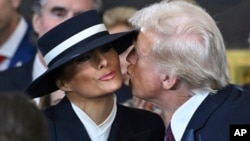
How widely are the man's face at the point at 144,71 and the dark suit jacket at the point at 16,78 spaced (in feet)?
3.67

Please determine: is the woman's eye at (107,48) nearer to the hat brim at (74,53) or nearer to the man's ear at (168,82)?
the hat brim at (74,53)

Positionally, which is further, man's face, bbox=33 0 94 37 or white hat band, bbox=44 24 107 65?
man's face, bbox=33 0 94 37

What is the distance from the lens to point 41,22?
446 cm

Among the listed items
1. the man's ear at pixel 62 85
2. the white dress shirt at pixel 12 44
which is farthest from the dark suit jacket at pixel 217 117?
the white dress shirt at pixel 12 44

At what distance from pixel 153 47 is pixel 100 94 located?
0.90ft

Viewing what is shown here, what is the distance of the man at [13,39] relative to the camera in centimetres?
459

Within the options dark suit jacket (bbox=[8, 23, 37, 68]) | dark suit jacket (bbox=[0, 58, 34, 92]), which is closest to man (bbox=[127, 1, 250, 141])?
dark suit jacket (bbox=[0, 58, 34, 92])

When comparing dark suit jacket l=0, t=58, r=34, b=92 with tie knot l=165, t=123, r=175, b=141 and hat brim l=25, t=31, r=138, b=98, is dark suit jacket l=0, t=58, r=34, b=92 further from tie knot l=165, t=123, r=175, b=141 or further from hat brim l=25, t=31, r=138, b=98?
tie knot l=165, t=123, r=175, b=141

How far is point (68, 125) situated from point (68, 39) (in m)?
0.30

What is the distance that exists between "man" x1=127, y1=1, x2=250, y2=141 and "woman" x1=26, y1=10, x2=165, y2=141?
0.10 m

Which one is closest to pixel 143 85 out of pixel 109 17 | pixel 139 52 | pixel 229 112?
pixel 139 52

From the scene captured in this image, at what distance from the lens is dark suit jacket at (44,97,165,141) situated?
2.89m

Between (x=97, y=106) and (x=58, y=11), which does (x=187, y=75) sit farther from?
(x=58, y=11)

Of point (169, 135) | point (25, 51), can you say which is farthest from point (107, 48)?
point (25, 51)
